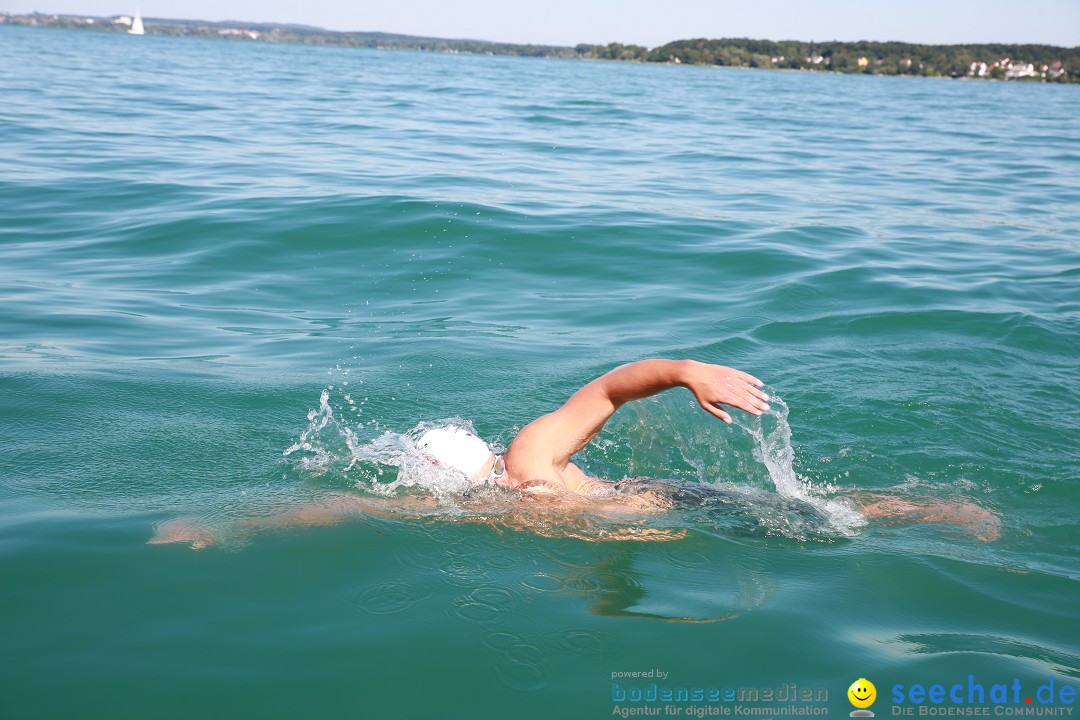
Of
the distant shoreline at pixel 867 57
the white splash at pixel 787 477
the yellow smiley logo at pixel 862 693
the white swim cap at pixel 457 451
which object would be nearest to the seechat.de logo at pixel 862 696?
the yellow smiley logo at pixel 862 693

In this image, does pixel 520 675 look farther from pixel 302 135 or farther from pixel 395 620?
pixel 302 135

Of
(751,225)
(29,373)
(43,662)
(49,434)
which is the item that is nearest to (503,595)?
(43,662)

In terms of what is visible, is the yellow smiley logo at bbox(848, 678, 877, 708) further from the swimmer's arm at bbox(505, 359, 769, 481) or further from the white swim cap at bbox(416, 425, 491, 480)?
the white swim cap at bbox(416, 425, 491, 480)

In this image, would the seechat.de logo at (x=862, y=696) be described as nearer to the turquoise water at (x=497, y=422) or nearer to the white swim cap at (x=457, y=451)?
the turquoise water at (x=497, y=422)

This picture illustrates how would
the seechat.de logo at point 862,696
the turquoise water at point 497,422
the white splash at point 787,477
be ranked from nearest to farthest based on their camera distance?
1. the seechat.de logo at point 862,696
2. the turquoise water at point 497,422
3. the white splash at point 787,477

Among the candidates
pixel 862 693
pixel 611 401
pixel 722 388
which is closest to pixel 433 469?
pixel 611 401

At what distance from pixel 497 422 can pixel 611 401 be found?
1962 millimetres

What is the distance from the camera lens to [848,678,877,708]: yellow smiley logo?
341 centimetres

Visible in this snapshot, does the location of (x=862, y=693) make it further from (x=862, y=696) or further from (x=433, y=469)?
(x=433, y=469)

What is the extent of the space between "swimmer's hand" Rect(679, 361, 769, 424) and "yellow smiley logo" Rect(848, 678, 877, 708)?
1.11 m

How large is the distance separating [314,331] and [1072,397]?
6.00 m

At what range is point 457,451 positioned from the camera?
482 centimetres

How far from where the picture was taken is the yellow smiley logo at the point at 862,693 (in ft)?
11.2

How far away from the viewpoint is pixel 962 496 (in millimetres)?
5316
